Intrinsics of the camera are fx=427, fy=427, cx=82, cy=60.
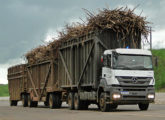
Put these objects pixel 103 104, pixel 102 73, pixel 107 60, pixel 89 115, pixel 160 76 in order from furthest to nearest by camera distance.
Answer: pixel 160 76 < pixel 102 73 < pixel 103 104 < pixel 107 60 < pixel 89 115

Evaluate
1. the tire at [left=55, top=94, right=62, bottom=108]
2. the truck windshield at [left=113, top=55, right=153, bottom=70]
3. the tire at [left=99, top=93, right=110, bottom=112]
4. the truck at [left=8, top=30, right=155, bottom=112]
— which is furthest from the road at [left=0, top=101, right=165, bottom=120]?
the tire at [left=55, top=94, right=62, bottom=108]

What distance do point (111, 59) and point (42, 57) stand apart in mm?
10860

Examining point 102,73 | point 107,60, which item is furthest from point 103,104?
point 107,60

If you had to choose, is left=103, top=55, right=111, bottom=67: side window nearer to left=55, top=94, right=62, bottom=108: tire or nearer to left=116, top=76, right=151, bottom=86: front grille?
left=116, top=76, right=151, bottom=86: front grille

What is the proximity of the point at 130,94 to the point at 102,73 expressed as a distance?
1.70 metres

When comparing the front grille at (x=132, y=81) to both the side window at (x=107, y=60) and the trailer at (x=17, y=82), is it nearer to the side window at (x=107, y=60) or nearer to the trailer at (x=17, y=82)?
the side window at (x=107, y=60)

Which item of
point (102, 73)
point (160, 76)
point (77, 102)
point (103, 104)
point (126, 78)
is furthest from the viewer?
point (160, 76)

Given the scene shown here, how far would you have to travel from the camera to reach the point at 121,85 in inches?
754

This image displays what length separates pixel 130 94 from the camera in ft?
62.9

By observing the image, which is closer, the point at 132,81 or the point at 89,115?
the point at 89,115

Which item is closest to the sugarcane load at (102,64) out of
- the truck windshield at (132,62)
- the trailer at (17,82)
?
the truck windshield at (132,62)

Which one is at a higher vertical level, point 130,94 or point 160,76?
point 160,76

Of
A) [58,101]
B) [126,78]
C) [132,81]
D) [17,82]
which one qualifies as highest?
[17,82]

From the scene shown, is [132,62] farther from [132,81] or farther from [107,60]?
[107,60]
